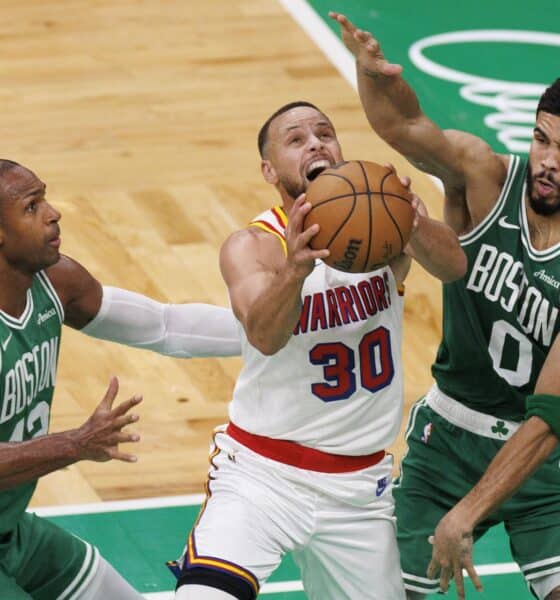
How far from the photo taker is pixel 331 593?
7.99m

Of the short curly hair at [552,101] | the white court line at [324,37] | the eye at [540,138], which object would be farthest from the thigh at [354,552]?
the white court line at [324,37]

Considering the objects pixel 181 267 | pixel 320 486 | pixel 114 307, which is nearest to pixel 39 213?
pixel 114 307

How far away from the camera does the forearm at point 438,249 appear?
771cm

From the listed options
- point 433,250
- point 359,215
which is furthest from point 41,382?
point 433,250

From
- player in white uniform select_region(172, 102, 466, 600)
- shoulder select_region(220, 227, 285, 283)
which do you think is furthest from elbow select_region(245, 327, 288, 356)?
shoulder select_region(220, 227, 285, 283)

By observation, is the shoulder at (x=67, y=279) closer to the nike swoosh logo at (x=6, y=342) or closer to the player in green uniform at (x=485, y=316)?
the nike swoosh logo at (x=6, y=342)

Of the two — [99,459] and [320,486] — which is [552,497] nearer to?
[320,486]

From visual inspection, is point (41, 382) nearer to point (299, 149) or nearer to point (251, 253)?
point (251, 253)

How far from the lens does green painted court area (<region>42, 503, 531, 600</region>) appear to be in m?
9.66

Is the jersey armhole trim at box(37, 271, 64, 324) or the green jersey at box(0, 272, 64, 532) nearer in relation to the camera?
the green jersey at box(0, 272, 64, 532)

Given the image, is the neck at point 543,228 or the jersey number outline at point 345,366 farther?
the neck at point 543,228

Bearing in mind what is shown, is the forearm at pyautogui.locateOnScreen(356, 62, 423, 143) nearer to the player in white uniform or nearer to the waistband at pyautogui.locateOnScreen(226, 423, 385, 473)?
the player in white uniform

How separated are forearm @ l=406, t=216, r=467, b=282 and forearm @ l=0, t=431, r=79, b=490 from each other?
158 centimetres

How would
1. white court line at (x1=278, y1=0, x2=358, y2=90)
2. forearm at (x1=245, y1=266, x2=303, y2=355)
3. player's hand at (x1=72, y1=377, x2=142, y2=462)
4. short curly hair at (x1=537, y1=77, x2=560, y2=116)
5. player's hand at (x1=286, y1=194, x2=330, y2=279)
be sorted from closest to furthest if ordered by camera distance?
player's hand at (x1=286, y1=194, x2=330, y2=279) < forearm at (x1=245, y1=266, x2=303, y2=355) < player's hand at (x1=72, y1=377, x2=142, y2=462) < short curly hair at (x1=537, y1=77, x2=560, y2=116) < white court line at (x1=278, y1=0, x2=358, y2=90)
